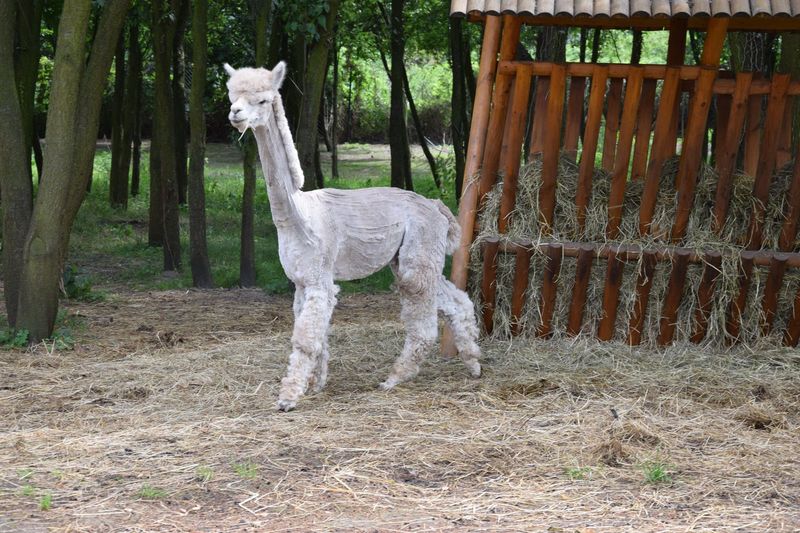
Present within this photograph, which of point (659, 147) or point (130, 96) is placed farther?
point (130, 96)

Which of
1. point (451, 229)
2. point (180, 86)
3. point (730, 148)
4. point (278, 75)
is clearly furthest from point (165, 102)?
point (730, 148)

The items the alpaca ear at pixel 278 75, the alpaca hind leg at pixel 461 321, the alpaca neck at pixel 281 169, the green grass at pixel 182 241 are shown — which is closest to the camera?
the alpaca ear at pixel 278 75

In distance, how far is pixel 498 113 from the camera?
25.6 ft

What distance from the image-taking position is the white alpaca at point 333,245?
6.33 metres

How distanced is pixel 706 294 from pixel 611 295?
736 millimetres

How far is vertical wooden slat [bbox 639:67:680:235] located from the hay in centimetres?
9

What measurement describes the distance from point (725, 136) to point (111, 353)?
521 centimetres

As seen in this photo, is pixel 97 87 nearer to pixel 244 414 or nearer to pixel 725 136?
pixel 244 414

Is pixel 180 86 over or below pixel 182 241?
over

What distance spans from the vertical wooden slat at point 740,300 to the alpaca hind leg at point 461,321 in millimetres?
2140

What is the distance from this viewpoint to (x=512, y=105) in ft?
25.3

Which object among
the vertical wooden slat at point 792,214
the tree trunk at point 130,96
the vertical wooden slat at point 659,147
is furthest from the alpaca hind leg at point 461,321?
the tree trunk at point 130,96

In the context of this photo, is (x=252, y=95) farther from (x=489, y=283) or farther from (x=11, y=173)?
(x=11, y=173)

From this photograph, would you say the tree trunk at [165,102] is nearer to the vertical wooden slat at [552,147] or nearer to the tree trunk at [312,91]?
the tree trunk at [312,91]
